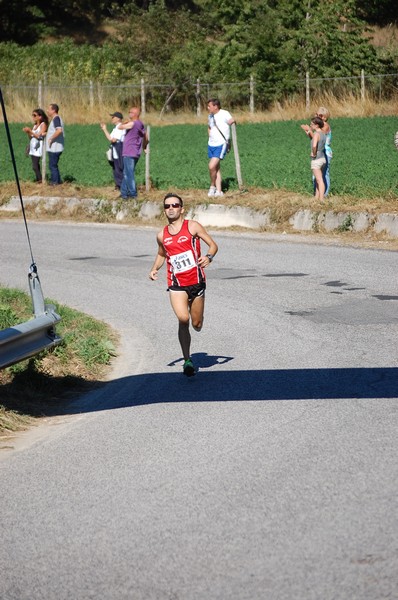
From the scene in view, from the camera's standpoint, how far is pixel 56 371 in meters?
10.2

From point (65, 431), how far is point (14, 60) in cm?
6068

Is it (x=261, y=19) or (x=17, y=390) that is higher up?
(x=261, y=19)

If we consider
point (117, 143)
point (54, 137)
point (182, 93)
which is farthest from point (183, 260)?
point (182, 93)

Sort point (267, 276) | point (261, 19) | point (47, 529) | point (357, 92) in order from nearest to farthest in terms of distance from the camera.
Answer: point (47, 529) < point (267, 276) < point (357, 92) < point (261, 19)

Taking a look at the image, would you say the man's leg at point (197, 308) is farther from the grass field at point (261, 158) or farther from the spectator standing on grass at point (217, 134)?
the spectator standing on grass at point (217, 134)

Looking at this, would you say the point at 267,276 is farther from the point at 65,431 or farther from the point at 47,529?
the point at 47,529

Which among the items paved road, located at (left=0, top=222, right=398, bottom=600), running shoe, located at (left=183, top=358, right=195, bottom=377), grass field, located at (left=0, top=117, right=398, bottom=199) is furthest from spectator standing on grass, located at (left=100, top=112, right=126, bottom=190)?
running shoe, located at (left=183, top=358, right=195, bottom=377)

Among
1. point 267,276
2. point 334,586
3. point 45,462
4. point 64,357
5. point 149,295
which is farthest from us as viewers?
point 267,276

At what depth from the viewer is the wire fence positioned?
45906 mm

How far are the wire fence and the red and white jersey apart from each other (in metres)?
35.4

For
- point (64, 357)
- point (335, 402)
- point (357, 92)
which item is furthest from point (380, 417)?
point (357, 92)

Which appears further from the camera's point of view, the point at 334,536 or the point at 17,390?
the point at 17,390

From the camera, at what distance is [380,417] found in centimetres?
782

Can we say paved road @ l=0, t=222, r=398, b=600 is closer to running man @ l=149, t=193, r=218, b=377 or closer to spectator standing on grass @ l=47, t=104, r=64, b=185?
running man @ l=149, t=193, r=218, b=377
